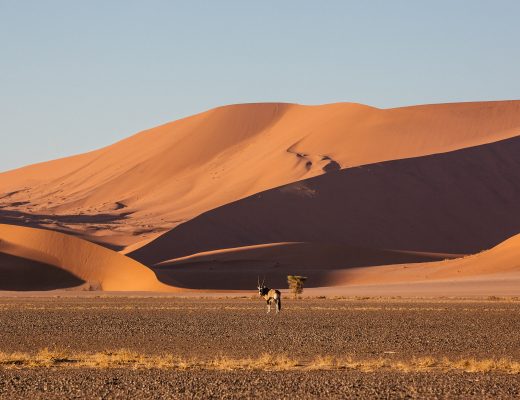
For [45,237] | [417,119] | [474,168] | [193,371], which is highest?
[417,119]

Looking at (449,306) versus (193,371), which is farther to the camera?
(449,306)

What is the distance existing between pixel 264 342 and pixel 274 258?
57690 millimetres

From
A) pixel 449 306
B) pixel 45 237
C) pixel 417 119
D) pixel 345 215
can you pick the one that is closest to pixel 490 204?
pixel 345 215

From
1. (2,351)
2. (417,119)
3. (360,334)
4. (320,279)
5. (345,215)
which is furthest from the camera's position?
(417,119)

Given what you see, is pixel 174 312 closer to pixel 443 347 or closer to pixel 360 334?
pixel 360 334

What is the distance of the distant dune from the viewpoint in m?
76.4

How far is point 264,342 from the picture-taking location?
26.0 meters

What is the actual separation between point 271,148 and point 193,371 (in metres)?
134

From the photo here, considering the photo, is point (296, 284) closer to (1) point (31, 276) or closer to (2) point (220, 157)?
(1) point (31, 276)

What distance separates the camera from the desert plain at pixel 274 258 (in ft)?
64.9

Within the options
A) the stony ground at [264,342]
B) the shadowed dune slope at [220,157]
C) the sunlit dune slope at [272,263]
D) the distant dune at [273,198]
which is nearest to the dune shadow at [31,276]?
the distant dune at [273,198]

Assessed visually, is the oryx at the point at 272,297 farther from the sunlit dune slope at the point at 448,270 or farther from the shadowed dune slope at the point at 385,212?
the shadowed dune slope at the point at 385,212

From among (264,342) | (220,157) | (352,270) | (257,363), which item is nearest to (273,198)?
(352,270)

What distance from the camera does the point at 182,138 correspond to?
16825 centimetres
